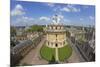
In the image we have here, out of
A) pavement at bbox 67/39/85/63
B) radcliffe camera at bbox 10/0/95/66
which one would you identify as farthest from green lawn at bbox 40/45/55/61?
pavement at bbox 67/39/85/63

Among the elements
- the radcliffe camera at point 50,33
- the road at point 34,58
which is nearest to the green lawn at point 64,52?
the radcliffe camera at point 50,33

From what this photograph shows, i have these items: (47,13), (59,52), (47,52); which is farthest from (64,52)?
(47,13)

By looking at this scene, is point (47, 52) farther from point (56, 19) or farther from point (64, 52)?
point (56, 19)

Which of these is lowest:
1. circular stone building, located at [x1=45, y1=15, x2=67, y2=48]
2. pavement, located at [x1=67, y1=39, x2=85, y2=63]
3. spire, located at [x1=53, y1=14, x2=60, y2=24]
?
pavement, located at [x1=67, y1=39, x2=85, y2=63]

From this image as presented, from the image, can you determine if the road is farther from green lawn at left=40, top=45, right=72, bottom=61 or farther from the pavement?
the pavement

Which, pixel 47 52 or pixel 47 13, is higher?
pixel 47 13
